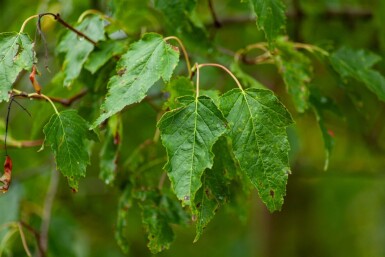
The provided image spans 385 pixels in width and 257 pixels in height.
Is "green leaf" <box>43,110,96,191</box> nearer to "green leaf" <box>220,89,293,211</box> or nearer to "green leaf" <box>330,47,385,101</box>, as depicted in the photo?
"green leaf" <box>220,89,293,211</box>

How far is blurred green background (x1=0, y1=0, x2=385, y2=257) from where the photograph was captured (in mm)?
2387

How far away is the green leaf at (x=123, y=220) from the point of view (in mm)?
1733

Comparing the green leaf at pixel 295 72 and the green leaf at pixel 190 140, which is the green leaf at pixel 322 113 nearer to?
the green leaf at pixel 295 72

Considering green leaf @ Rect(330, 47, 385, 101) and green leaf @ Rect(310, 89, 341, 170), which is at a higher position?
green leaf @ Rect(330, 47, 385, 101)

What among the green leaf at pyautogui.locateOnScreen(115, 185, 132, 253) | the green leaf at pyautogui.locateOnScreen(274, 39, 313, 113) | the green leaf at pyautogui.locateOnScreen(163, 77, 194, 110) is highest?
the green leaf at pyautogui.locateOnScreen(163, 77, 194, 110)

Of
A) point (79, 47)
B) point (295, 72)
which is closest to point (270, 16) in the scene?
point (295, 72)

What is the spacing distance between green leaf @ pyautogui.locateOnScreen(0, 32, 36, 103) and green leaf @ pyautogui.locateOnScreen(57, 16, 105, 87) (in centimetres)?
28

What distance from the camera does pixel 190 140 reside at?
1.28 metres

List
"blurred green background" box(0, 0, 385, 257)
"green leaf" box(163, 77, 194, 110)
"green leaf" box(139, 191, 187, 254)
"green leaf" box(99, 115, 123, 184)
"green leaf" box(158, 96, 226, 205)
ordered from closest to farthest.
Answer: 1. "green leaf" box(158, 96, 226, 205)
2. "green leaf" box(163, 77, 194, 110)
3. "green leaf" box(139, 191, 187, 254)
4. "green leaf" box(99, 115, 123, 184)
5. "blurred green background" box(0, 0, 385, 257)

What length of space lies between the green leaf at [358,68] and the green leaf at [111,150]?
0.62 m

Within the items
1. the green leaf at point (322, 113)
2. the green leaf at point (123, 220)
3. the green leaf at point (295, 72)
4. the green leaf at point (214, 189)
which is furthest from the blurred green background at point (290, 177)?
the green leaf at point (214, 189)

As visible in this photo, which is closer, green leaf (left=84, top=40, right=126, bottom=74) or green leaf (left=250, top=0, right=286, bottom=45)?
green leaf (left=250, top=0, right=286, bottom=45)

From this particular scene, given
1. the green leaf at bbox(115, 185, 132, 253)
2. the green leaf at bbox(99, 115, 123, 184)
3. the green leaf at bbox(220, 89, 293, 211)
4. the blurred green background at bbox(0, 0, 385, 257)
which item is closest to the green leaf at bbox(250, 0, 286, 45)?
the green leaf at bbox(220, 89, 293, 211)

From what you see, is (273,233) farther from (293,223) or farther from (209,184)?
(209,184)
